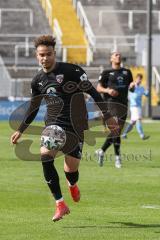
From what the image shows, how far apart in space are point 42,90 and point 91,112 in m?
24.1

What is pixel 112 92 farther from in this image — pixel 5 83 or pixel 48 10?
pixel 48 10

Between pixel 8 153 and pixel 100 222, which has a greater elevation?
pixel 100 222

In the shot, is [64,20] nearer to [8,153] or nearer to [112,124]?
[8,153]

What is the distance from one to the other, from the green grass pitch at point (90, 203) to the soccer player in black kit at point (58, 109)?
1.52 ft

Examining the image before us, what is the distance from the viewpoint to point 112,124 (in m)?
11.2

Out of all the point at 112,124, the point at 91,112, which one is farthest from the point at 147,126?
the point at 112,124

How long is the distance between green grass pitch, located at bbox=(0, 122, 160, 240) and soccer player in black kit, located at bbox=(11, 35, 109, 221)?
46cm

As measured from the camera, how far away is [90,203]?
492 inches

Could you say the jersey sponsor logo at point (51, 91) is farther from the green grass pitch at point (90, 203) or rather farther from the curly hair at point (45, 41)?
the green grass pitch at point (90, 203)

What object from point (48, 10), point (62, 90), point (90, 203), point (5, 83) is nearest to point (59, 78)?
point (62, 90)

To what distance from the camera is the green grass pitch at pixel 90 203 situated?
395 inches

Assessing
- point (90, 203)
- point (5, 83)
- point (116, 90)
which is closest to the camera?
point (90, 203)

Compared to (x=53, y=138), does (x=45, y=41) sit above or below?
above

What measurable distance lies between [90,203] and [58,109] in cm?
211
